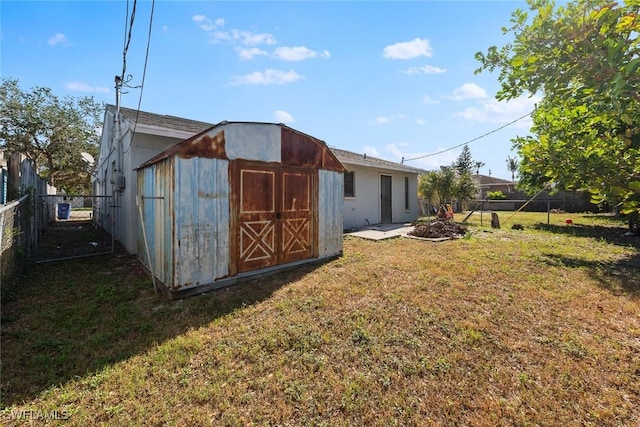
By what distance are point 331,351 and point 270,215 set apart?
9.50 feet

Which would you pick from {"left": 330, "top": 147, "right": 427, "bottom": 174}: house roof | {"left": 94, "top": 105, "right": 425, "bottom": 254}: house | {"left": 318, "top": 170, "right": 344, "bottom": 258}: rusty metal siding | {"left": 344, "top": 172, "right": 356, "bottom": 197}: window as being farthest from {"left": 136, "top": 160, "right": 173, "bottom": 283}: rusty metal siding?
{"left": 344, "top": 172, "right": 356, "bottom": 197}: window

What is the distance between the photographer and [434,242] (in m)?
8.20

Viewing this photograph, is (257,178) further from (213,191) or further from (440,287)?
(440,287)

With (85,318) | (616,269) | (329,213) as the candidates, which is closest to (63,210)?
(85,318)

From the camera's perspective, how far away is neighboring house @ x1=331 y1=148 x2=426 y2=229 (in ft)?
37.2

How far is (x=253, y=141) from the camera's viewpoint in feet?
16.0

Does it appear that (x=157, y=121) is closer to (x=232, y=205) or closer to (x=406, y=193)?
(x=232, y=205)

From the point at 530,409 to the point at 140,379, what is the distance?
316 cm

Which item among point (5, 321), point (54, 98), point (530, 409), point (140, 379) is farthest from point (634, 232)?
point (54, 98)

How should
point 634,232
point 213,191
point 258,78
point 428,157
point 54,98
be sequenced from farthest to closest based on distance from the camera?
point 54,98
point 428,157
point 634,232
point 258,78
point 213,191

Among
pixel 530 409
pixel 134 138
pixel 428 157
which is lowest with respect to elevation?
pixel 530 409

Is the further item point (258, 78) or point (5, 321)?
point (258, 78)

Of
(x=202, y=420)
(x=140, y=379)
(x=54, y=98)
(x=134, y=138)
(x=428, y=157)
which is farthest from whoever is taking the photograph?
(x=54, y=98)

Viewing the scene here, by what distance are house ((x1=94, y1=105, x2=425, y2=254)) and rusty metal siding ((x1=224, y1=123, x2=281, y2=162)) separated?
279 cm
